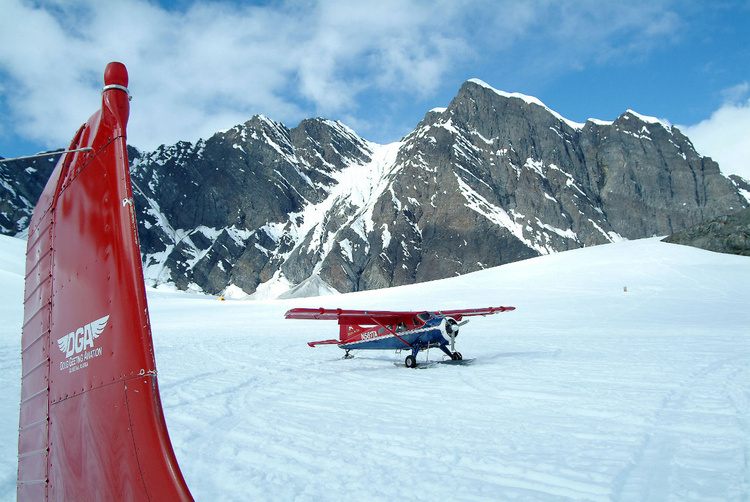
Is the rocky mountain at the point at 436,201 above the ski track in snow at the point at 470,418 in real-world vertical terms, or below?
above

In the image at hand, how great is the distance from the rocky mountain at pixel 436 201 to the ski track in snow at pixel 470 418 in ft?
384

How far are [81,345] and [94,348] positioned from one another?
184mm

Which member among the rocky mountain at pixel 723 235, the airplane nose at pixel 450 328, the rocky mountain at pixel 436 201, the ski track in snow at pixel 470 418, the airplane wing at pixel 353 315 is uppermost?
the rocky mountain at pixel 436 201

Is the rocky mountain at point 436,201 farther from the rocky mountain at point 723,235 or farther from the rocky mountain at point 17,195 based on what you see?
the rocky mountain at point 723,235

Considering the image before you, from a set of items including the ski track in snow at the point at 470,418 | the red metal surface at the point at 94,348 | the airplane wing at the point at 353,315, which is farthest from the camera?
the airplane wing at the point at 353,315

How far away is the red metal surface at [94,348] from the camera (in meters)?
1.99

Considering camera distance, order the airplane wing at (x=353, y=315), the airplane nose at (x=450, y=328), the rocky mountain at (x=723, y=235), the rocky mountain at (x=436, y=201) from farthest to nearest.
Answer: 1. the rocky mountain at (x=436, y=201)
2. the rocky mountain at (x=723, y=235)
3. the airplane nose at (x=450, y=328)
4. the airplane wing at (x=353, y=315)

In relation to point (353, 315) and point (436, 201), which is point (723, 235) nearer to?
point (353, 315)

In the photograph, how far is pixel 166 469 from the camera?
1.86 meters

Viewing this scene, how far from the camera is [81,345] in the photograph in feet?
7.95

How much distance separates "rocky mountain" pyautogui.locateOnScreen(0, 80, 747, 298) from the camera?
138 m

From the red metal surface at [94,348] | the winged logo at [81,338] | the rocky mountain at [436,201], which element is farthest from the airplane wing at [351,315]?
the rocky mountain at [436,201]

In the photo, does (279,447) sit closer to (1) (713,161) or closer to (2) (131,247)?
(2) (131,247)

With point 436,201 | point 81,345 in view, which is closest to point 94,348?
point 81,345
